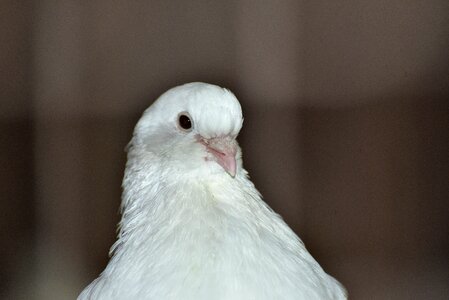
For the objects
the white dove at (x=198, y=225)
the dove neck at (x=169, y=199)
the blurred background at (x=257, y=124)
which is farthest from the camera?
the blurred background at (x=257, y=124)

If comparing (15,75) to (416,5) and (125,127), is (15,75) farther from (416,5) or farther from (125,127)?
(416,5)

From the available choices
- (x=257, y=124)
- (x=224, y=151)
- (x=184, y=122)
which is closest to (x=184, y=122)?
(x=184, y=122)

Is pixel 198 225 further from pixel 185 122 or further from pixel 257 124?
pixel 257 124

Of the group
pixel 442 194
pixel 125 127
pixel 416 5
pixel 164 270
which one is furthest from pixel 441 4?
pixel 164 270

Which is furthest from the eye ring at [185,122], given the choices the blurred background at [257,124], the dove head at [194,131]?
the blurred background at [257,124]

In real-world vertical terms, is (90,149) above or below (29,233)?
above

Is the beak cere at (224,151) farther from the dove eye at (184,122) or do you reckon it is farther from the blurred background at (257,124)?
the blurred background at (257,124)

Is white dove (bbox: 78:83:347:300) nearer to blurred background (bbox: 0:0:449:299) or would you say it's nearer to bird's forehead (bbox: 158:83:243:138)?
bird's forehead (bbox: 158:83:243:138)
